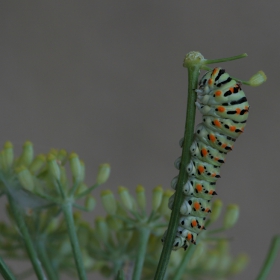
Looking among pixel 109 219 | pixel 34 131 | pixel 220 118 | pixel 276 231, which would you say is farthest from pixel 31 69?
pixel 220 118

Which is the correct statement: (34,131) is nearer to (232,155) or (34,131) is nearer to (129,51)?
(129,51)

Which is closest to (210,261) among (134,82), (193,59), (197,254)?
(197,254)

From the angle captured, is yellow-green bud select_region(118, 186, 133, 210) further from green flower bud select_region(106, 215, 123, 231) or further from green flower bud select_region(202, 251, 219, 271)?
green flower bud select_region(202, 251, 219, 271)

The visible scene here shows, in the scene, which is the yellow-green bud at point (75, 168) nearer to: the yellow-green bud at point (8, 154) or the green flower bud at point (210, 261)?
the yellow-green bud at point (8, 154)

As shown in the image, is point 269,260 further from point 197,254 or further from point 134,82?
point 134,82

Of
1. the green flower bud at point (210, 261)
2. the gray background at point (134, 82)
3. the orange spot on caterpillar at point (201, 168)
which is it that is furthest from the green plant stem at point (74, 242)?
the gray background at point (134, 82)

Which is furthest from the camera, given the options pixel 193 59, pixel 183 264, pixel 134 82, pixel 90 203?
pixel 134 82
